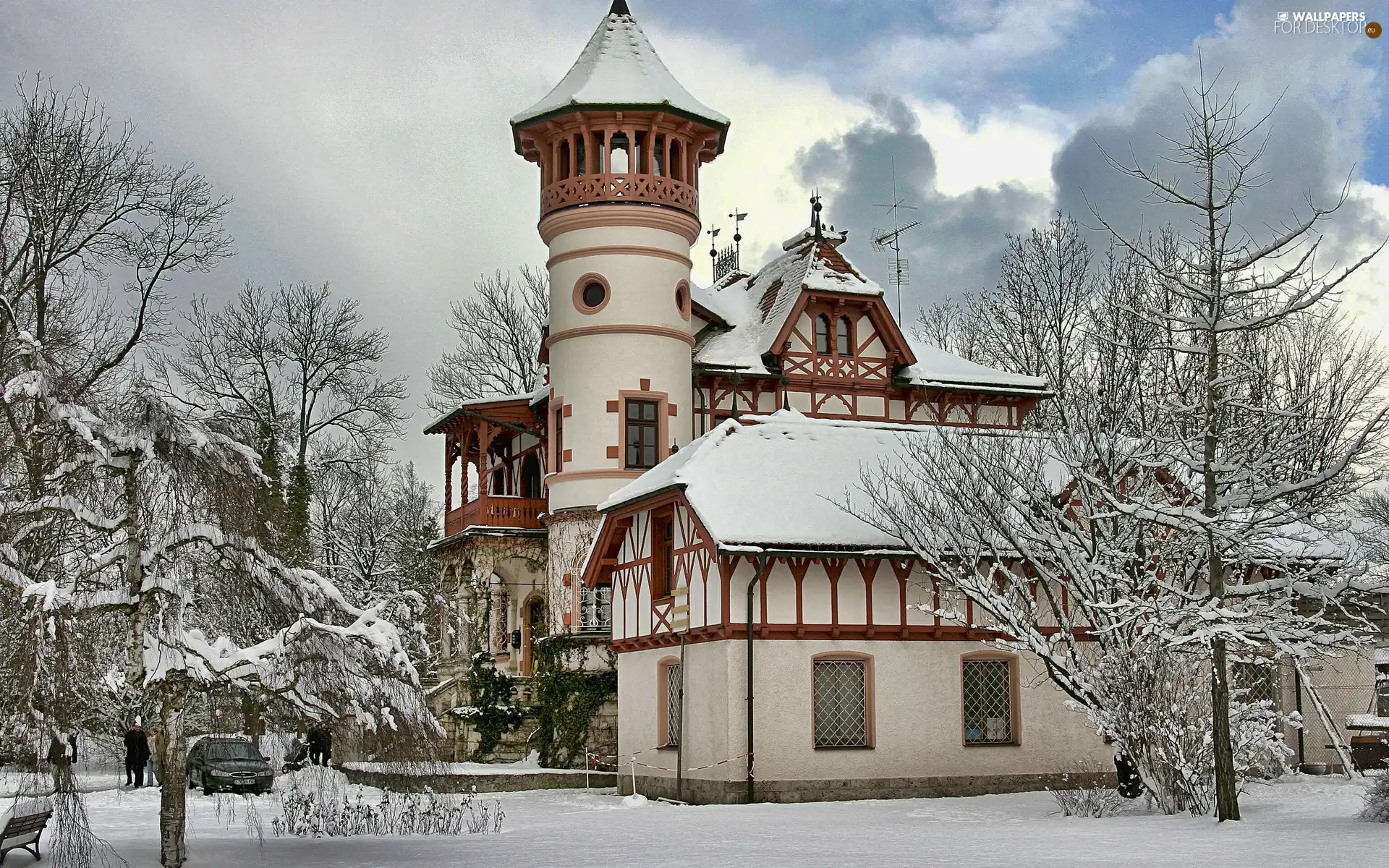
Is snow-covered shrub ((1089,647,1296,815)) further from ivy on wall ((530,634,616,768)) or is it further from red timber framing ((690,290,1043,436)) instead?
red timber framing ((690,290,1043,436))

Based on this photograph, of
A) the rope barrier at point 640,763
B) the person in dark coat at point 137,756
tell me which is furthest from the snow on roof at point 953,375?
the person in dark coat at point 137,756

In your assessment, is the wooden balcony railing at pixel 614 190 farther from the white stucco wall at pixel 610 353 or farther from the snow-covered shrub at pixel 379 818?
the snow-covered shrub at pixel 379 818

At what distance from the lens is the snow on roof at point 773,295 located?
3562 cm

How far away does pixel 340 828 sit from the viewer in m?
17.9

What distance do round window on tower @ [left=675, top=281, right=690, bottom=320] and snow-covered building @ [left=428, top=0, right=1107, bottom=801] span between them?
0.17m

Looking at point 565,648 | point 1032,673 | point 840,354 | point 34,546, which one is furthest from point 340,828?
point 840,354

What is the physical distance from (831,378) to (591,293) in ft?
19.0

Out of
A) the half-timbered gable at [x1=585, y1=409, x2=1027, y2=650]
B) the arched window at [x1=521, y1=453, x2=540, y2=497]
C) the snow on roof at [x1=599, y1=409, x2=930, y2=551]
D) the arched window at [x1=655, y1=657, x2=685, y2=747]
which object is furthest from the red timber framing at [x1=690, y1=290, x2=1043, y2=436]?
the arched window at [x1=655, y1=657, x2=685, y2=747]

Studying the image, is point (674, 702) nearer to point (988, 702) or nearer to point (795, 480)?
point (795, 480)

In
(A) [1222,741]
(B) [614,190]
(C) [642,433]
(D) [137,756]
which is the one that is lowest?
(D) [137,756]

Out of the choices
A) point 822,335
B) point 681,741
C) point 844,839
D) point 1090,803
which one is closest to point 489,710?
point 681,741

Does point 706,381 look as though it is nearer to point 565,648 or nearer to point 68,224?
point 565,648

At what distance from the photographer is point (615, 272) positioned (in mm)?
34188

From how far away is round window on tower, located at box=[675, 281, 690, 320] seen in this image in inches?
1378
